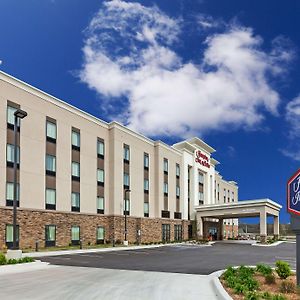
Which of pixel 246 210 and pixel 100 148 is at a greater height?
pixel 100 148

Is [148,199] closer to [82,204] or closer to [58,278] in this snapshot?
[82,204]

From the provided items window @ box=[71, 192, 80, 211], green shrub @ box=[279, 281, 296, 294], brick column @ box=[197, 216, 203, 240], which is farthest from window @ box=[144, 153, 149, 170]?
green shrub @ box=[279, 281, 296, 294]

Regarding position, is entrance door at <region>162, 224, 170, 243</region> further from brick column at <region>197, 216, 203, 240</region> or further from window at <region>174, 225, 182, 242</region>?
brick column at <region>197, 216, 203, 240</region>

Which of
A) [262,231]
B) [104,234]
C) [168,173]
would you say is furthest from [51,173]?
[262,231]

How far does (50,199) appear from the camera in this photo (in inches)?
1529

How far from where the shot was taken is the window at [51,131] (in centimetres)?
3906

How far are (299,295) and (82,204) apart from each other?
34.4m

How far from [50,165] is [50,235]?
689 centimetres

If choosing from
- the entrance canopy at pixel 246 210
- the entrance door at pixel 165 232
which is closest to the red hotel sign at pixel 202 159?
the entrance canopy at pixel 246 210

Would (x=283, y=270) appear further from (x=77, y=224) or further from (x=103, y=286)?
(x=77, y=224)

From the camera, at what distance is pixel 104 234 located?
153 ft

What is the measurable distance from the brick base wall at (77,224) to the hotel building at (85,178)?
0.29ft

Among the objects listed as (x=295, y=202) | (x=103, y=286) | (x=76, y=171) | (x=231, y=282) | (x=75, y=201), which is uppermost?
(x=76, y=171)

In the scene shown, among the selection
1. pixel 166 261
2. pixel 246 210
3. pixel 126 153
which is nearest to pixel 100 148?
pixel 126 153
